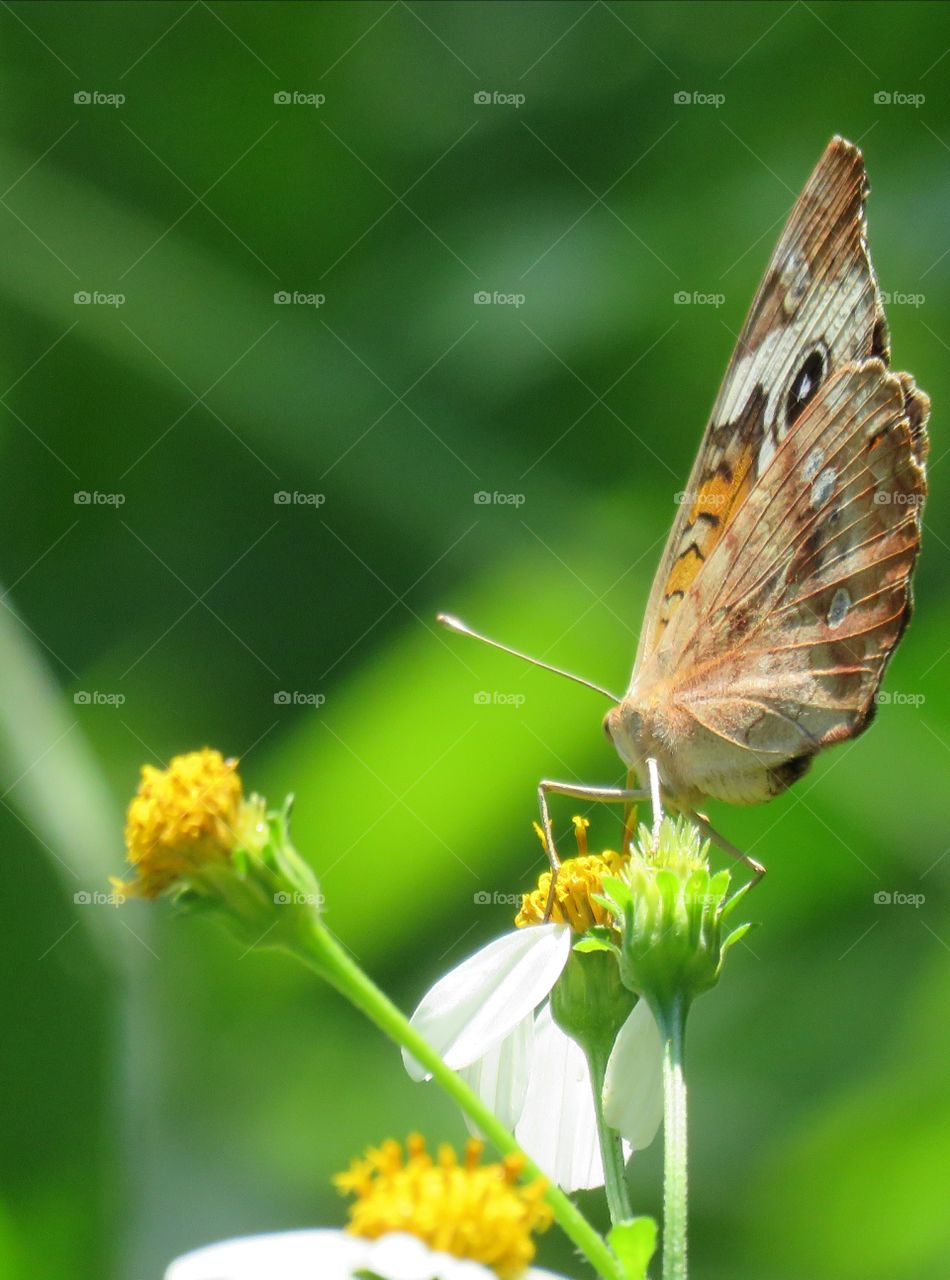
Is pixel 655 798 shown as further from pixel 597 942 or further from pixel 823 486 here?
pixel 823 486

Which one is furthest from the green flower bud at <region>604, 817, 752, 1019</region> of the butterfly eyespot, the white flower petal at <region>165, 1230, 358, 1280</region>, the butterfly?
the butterfly eyespot

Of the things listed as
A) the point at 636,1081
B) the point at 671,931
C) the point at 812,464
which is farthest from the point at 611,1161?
the point at 812,464

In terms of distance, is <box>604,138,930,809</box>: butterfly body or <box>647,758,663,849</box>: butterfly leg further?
<box>604,138,930,809</box>: butterfly body

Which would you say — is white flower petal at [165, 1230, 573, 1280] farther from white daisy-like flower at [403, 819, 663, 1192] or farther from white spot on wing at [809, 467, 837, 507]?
white spot on wing at [809, 467, 837, 507]

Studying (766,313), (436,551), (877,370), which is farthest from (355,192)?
(877,370)

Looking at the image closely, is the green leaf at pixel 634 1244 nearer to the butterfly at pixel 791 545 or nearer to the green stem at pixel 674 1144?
the green stem at pixel 674 1144

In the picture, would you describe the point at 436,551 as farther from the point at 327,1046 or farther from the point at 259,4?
the point at 259,4
